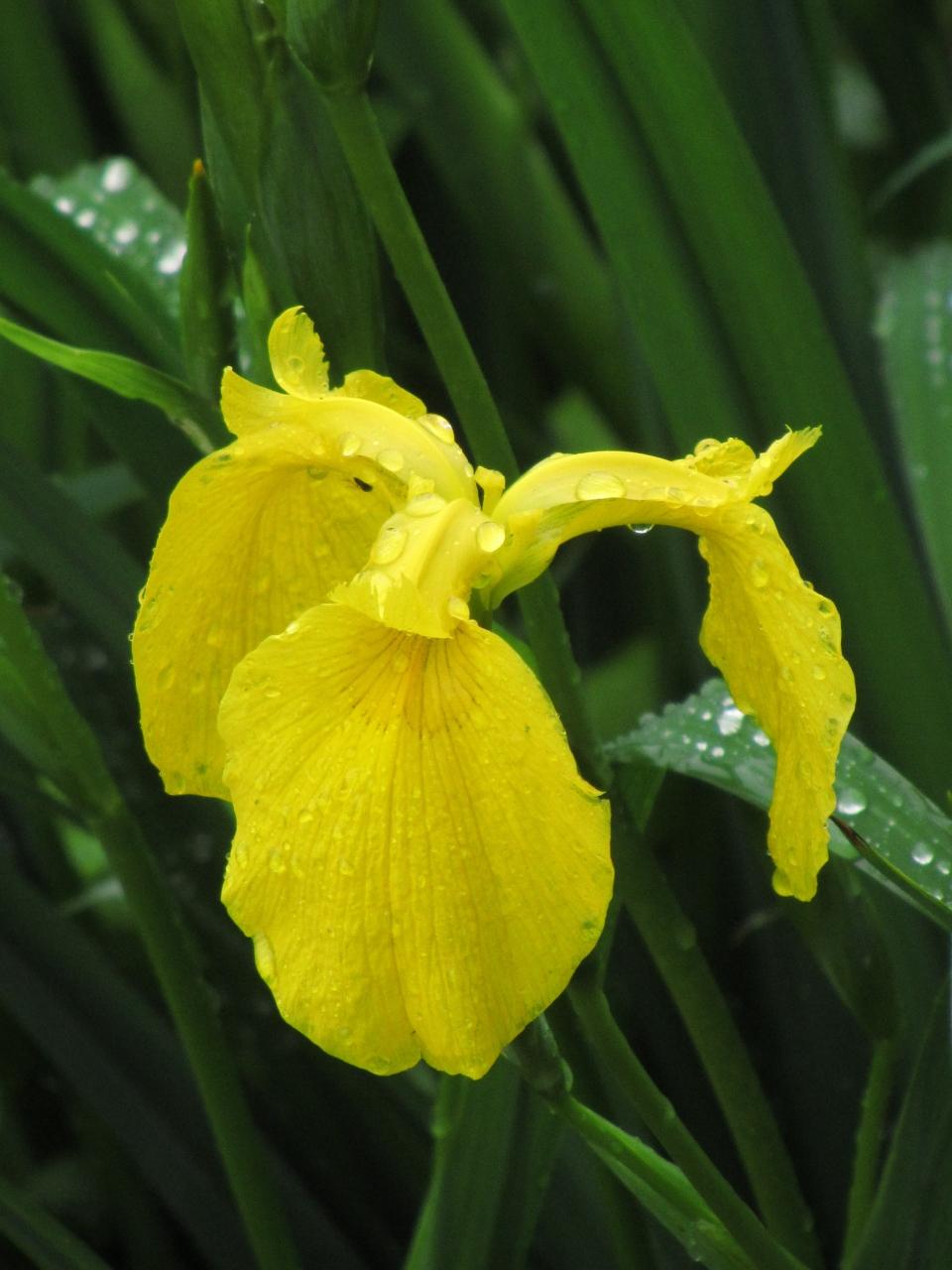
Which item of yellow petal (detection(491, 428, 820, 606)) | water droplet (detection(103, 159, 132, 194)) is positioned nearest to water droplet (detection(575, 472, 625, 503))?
yellow petal (detection(491, 428, 820, 606))

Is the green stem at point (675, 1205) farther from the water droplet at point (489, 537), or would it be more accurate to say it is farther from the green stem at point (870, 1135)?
the water droplet at point (489, 537)

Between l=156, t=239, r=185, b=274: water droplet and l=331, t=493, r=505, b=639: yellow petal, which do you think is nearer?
l=331, t=493, r=505, b=639: yellow petal

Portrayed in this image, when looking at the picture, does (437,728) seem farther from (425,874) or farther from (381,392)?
(381,392)

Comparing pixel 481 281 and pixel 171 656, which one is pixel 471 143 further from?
pixel 171 656

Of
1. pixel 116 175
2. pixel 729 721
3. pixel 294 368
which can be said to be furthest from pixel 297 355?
pixel 116 175

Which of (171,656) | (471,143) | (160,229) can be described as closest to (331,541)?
(171,656)

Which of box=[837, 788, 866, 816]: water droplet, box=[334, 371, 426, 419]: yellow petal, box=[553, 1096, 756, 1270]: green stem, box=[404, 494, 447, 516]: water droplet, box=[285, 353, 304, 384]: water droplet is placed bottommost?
box=[553, 1096, 756, 1270]: green stem

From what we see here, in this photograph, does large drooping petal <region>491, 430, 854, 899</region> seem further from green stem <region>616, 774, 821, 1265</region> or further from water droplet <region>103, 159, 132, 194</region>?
water droplet <region>103, 159, 132, 194</region>
